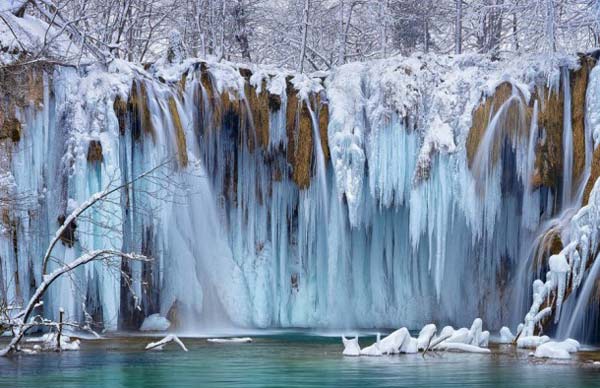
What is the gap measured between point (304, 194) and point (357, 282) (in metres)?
2.25

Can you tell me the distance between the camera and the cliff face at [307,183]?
2214 centimetres

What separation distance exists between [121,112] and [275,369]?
832 cm

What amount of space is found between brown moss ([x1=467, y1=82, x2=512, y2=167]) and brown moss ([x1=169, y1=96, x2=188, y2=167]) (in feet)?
17.8

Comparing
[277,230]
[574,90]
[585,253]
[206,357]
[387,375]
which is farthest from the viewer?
[277,230]

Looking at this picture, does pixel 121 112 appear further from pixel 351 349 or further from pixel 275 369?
pixel 275 369

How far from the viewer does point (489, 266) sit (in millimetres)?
24281

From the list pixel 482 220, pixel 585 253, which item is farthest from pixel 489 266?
pixel 585 253

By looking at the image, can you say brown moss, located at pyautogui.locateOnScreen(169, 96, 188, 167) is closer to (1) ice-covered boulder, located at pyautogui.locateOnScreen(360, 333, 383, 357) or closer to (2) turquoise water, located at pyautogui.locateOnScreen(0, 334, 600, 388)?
(2) turquoise water, located at pyautogui.locateOnScreen(0, 334, 600, 388)

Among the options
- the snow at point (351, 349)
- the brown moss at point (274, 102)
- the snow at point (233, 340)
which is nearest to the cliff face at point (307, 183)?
the brown moss at point (274, 102)

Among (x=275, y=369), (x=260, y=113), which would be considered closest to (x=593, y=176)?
(x=260, y=113)

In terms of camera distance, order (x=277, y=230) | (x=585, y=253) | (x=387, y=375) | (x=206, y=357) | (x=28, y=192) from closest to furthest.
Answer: (x=387, y=375), (x=206, y=357), (x=585, y=253), (x=28, y=192), (x=277, y=230)

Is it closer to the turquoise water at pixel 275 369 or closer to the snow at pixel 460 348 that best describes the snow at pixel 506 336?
the turquoise water at pixel 275 369

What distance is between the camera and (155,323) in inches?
925

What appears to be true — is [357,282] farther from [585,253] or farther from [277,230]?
[585,253]
